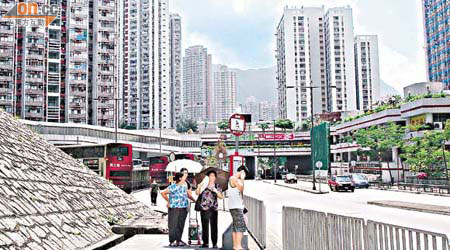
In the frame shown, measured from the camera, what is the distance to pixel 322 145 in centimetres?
3941

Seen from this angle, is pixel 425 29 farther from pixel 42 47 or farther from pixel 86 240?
pixel 86 240

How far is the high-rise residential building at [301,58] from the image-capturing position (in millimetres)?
144500

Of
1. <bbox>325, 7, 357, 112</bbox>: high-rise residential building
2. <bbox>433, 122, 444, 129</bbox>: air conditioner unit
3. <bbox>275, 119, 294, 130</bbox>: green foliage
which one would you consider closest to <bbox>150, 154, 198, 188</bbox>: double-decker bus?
<bbox>433, 122, 444, 129</bbox>: air conditioner unit

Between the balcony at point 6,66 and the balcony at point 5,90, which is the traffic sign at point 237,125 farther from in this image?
the balcony at point 6,66

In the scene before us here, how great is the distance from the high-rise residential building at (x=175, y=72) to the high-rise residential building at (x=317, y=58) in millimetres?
35726

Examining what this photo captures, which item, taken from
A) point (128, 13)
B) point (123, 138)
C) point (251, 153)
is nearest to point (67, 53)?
point (123, 138)

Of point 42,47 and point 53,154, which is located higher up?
point 42,47

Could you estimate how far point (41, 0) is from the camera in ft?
273

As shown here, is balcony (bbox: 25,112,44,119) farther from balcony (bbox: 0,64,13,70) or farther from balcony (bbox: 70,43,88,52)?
balcony (bbox: 70,43,88,52)

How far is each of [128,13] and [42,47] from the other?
6651cm

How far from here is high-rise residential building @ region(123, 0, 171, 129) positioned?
456ft

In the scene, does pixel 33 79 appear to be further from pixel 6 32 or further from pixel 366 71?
pixel 366 71

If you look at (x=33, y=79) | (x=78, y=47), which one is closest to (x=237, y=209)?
(x=33, y=79)

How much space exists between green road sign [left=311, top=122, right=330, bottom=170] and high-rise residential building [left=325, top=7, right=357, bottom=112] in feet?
344
